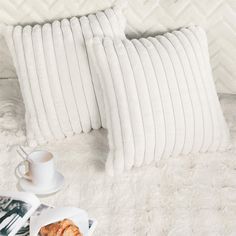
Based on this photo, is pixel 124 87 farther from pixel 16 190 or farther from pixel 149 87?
pixel 16 190

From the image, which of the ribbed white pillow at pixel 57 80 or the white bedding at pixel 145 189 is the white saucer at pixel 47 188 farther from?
the ribbed white pillow at pixel 57 80

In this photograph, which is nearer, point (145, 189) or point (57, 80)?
point (145, 189)

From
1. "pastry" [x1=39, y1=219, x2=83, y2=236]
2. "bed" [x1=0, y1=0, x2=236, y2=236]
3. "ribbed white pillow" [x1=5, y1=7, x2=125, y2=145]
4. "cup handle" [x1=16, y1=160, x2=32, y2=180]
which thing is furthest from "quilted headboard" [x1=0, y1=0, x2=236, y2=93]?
"pastry" [x1=39, y1=219, x2=83, y2=236]

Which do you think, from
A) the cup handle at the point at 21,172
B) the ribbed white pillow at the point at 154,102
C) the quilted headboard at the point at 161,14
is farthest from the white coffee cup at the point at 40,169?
the quilted headboard at the point at 161,14

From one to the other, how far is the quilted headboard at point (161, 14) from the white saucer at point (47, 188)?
2.08 feet

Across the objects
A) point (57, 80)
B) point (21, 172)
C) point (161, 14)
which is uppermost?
point (161, 14)

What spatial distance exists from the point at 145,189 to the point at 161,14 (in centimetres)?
68

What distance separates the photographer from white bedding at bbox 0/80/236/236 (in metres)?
1.30

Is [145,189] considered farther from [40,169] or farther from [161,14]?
[161,14]

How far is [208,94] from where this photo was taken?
5.07 feet

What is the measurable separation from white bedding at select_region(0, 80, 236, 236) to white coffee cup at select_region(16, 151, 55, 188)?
0.05m

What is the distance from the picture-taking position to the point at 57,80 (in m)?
1.61

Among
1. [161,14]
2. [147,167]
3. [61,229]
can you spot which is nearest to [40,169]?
[61,229]

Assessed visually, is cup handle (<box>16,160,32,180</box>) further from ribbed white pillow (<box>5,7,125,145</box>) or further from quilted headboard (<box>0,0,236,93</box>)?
quilted headboard (<box>0,0,236,93</box>)
